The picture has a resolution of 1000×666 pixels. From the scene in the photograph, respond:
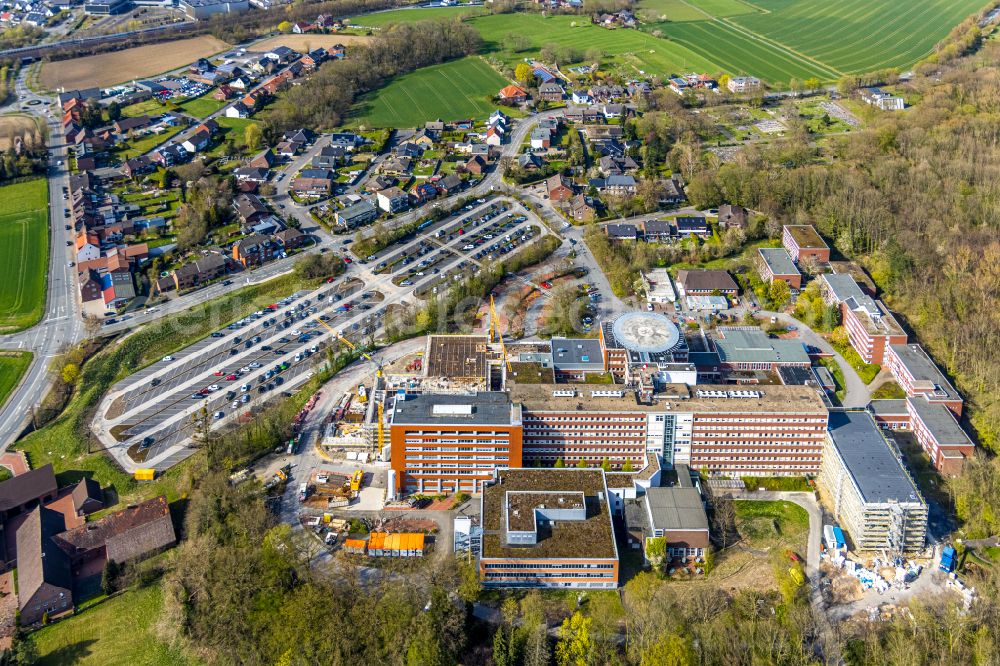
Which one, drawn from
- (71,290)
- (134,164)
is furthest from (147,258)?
(134,164)

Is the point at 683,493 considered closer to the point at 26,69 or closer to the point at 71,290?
the point at 71,290

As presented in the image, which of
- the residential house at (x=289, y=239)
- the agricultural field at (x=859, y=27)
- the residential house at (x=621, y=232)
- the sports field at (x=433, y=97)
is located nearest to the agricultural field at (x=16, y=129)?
the sports field at (x=433, y=97)

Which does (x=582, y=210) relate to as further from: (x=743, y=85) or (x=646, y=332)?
(x=743, y=85)

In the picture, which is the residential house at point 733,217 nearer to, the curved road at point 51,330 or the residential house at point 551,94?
the residential house at point 551,94

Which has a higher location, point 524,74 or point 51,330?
point 524,74

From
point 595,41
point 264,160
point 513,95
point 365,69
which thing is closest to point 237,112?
point 264,160
